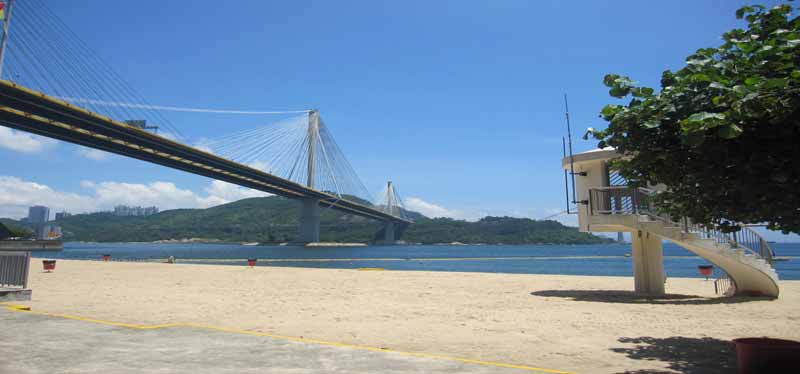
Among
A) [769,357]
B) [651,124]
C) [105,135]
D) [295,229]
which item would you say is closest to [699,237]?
[769,357]

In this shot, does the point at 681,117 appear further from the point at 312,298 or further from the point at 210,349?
the point at 312,298

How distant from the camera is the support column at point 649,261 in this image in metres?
14.8

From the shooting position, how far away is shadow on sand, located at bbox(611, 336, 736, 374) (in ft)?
19.3

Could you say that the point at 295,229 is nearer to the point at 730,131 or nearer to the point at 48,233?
the point at 48,233

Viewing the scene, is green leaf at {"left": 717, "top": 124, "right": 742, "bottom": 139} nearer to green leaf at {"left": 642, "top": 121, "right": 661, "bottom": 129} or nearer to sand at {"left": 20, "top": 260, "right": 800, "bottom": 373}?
green leaf at {"left": 642, "top": 121, "right": 661, "bottom": 129}

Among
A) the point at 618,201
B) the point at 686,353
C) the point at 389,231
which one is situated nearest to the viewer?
the point at 686,353

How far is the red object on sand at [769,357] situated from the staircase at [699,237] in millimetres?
8066

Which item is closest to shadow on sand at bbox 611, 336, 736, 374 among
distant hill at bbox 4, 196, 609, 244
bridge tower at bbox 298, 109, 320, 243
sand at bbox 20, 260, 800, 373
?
sand at bbox 20, 260, 800, 373

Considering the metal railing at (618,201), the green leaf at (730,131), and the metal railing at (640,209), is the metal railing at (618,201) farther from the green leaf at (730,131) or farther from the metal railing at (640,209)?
the green leaf at (730,131)

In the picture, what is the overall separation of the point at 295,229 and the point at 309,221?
48.7 m

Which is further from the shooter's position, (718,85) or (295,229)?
(295,229)

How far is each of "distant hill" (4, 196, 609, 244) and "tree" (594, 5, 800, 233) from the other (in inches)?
4735

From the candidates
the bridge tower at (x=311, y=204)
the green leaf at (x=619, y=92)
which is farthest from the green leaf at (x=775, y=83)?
the bridge tower at (x=311, y=204)

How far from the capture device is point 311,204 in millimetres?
86812
